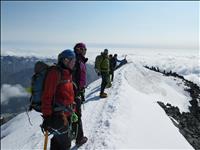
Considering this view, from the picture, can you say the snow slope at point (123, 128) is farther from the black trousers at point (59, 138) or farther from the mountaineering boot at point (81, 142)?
the black trousers at point (59, 138)

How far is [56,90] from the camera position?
6871 mm

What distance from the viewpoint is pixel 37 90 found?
22.2 ft

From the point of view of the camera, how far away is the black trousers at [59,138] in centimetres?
697

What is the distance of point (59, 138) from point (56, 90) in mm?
1318

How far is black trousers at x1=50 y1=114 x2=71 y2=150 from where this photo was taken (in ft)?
22.9

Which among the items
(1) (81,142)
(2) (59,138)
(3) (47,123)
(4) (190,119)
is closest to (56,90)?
(3) (47,123)

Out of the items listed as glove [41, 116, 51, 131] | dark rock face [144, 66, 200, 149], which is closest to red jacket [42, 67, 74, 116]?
glove [41, 116, 51, 131]

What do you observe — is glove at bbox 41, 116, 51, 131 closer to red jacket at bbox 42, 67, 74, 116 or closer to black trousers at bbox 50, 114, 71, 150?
black trousers at bbox 50, 114, 71, 150

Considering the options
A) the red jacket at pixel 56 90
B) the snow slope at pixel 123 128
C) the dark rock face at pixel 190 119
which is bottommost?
the dark rock face at pixel 190 119

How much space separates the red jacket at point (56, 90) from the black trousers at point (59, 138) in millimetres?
308

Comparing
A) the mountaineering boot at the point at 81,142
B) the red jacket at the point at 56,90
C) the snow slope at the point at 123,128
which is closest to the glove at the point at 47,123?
the red jacket at the point at 56,90

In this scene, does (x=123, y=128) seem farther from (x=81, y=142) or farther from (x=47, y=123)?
(x=47, y=123)

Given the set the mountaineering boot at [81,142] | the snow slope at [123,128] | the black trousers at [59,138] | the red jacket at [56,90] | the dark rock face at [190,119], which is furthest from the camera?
the dark rock face at [190,119]

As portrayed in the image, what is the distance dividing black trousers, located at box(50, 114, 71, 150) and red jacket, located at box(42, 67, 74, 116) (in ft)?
1.01
